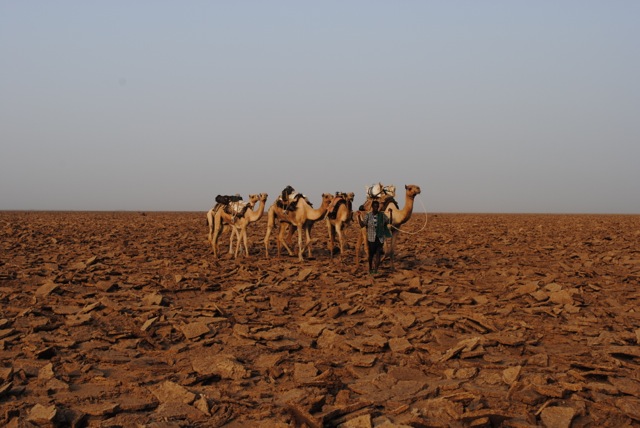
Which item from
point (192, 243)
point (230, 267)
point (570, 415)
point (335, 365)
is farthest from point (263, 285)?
point (192, 243)

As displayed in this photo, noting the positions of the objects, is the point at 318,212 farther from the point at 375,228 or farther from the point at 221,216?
the point at 221,216

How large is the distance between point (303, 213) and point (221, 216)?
124 inches

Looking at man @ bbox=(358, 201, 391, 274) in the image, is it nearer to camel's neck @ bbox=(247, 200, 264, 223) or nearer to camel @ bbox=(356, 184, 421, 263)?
camel @ bbox=(356, 184, 421, 263)

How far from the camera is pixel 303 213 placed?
18.8 m

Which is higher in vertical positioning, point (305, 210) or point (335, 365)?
point (305, 210)

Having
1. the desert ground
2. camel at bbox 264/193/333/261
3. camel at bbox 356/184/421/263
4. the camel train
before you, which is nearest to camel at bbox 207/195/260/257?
the camel train

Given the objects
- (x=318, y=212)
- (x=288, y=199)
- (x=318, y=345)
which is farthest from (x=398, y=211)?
(x=318, y=345)

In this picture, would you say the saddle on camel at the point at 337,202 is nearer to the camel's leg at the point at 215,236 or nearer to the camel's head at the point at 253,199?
the camel's head at the point at 253,199

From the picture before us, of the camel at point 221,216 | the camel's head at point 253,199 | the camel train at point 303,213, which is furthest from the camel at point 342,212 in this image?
the camel at point 221,216

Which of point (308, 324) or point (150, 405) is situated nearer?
point (150, 405)

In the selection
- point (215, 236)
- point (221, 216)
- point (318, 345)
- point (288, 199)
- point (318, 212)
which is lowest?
point (318, 345)

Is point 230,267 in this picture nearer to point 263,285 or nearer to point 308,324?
point 263,285

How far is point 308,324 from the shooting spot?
10203mm

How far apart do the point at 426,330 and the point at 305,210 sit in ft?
30.9
